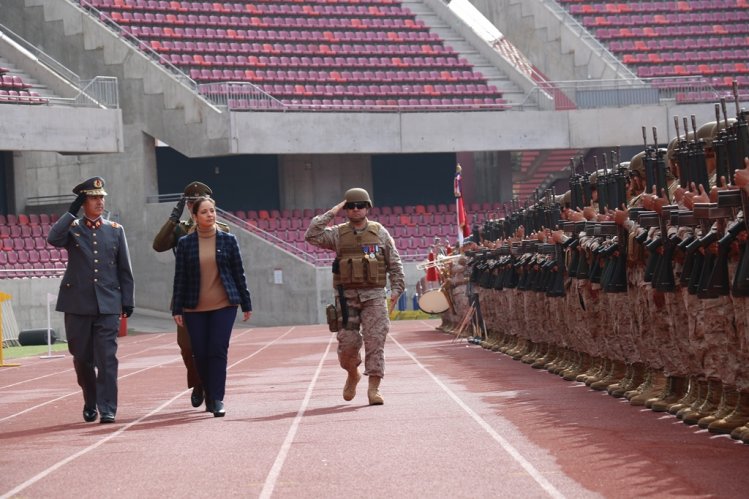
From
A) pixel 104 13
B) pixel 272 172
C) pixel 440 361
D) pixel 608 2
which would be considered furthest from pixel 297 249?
pixel 440 361

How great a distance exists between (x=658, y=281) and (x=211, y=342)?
147 inches

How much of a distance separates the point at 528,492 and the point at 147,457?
297cm

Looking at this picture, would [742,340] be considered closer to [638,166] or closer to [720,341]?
[720,341]

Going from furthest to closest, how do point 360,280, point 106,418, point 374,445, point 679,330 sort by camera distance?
point 360,280 → point 106,418 → point 679,330 → point 374,445

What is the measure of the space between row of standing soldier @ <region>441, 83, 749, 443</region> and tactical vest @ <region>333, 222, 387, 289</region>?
1.84 m

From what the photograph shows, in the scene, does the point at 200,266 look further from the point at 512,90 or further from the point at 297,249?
the point at 512,90

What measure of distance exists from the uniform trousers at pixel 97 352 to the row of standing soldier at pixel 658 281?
4.03 meters

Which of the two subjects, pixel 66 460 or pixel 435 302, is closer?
pixel 66 460

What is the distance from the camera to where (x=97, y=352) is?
11375 millimetres

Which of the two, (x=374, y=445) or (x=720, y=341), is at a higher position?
(x=720, y=341)

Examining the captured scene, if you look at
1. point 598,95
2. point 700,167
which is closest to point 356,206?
point 700,167

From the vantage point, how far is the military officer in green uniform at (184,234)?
1211 centimetres

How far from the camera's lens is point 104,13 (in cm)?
4253

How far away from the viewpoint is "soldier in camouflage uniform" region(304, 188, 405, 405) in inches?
480
